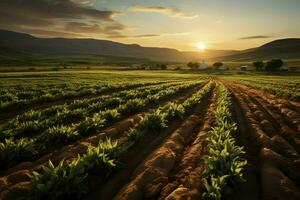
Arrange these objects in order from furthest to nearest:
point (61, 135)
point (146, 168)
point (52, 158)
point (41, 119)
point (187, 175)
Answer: point (41, 119) → point (61, 135) → point (52, 158) → point (146, 168) → point (187, 175)

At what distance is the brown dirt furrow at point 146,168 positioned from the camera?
226 inches

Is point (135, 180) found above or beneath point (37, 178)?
beneath

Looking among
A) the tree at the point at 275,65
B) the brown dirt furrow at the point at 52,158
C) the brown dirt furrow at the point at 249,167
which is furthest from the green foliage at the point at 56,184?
the tree at the point at 275,65

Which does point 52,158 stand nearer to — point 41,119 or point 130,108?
point 41,119

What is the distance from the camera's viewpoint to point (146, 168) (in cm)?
698

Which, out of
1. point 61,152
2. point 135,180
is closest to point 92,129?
point 61,152

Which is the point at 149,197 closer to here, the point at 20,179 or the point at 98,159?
the point at 98,159

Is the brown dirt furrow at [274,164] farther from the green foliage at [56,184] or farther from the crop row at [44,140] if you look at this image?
the crop row at [44,140]

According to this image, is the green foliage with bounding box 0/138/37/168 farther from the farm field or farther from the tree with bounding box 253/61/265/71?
the tree with bounding box 253/61/265/71

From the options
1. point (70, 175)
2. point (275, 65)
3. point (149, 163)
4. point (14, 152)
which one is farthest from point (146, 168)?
point (275, 65)

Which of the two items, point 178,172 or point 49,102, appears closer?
point 178,172

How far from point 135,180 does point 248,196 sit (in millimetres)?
3026

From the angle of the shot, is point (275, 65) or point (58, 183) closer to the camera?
point (58, 183)

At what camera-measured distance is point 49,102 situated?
19078 millimetres
